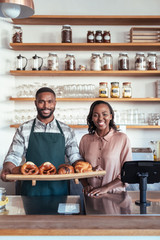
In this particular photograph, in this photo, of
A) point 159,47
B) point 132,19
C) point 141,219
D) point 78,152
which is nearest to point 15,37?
point 132,19

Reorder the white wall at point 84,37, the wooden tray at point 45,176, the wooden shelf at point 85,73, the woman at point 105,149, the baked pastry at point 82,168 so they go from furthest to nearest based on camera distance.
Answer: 1. the white wall at point 84,37
2. the wooden shelf at point 85,73
3. the woman at point 105,149
4. the baked pastry at point 82,168
5. the wooden tray at point 45,176

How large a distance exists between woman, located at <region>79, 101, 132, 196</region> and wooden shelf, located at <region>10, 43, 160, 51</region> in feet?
4.96

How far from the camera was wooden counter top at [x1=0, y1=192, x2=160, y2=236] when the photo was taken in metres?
1.33

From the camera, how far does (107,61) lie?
341cm

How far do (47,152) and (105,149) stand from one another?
40 cm

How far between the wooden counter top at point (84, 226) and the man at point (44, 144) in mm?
606

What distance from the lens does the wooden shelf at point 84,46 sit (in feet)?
11.1

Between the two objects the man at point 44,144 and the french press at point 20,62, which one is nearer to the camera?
the man at point 44,144

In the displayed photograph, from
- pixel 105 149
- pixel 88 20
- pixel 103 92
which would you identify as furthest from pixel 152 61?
pixel 105 149

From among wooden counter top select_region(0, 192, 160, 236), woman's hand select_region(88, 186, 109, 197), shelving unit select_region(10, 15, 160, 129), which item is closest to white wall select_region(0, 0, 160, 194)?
shelving unit select_region(10, 15, 160, 129)

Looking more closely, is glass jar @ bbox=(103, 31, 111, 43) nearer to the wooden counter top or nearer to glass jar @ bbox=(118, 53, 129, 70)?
glass jar @ bbox=(118, 53, 129, 70)

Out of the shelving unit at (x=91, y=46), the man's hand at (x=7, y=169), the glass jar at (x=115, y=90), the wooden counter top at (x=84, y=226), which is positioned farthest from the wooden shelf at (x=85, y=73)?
the wooden counter top at (x=84, y=226)

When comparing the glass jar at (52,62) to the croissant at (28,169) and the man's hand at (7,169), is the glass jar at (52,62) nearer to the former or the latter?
the man's hand at (7,169)

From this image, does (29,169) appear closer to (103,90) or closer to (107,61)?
(103,90)
